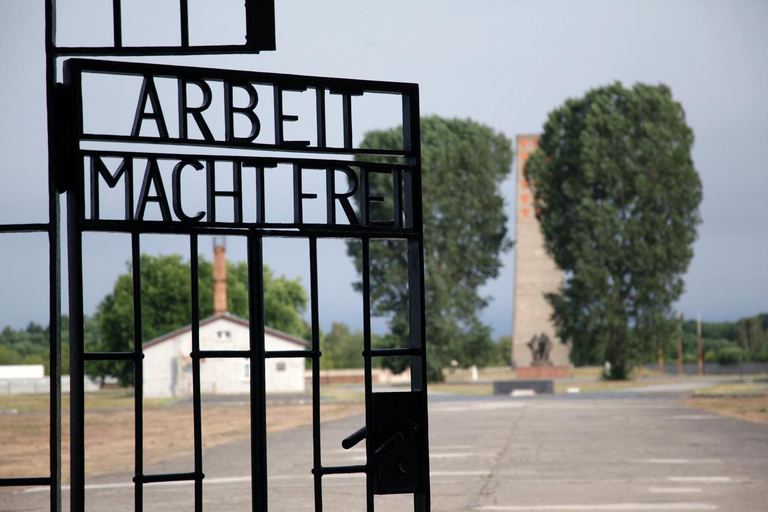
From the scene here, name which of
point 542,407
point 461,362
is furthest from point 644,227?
point 542,407

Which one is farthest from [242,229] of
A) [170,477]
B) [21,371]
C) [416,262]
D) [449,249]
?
[21,371]

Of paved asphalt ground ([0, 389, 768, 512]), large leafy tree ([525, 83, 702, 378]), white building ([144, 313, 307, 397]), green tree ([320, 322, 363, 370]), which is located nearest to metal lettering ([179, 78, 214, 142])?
paved asphalt ground ([0, 389, 768, 512])

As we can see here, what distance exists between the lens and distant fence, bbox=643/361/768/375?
61.4 meters

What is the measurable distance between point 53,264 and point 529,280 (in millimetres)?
52699

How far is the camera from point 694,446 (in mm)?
17609

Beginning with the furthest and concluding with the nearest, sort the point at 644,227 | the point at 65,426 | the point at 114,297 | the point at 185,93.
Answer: the point at 114,297, the point at 644,227, the point at 65,426, the point at 185,93

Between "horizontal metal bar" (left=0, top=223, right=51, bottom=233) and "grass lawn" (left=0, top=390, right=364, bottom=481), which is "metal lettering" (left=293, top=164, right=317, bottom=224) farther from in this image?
"grass lawn" (left=0, top=390, right=364, bottom=481)

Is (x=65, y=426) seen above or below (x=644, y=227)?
below

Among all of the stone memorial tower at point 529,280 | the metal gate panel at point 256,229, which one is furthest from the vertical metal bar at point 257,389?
the stone memorial tower at point 529,280

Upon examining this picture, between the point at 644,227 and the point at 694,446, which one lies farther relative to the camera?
the point at 644,227

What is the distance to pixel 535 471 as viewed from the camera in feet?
46.5

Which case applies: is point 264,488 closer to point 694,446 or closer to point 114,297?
point 694,446

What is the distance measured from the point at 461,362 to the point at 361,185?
159 ft

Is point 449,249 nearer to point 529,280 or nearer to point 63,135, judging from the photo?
point 529,280
